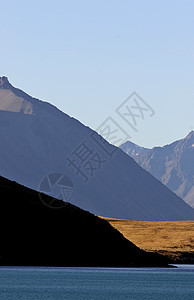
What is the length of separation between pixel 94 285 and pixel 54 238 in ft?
133

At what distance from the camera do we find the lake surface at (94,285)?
113 metres

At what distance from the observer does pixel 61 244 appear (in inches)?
6639

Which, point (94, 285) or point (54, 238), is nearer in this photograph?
point (94, 285)

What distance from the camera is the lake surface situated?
371ft

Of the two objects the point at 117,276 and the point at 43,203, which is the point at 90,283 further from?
the point at 43,203

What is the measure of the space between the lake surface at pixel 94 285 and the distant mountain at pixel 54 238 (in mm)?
2890

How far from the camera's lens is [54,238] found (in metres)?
170

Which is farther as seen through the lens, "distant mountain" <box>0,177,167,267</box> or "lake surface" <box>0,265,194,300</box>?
"distant mountain" <box>0,177,167,267</box>

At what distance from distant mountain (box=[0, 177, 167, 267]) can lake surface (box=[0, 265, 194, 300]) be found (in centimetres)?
289

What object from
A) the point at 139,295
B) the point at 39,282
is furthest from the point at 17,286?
the point at 139,295

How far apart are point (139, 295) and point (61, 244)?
5327 centimetres

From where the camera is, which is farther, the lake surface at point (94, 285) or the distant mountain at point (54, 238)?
the distant mountain at point (54, 238)

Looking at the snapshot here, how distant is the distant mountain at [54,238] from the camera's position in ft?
536

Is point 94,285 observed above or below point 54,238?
below
